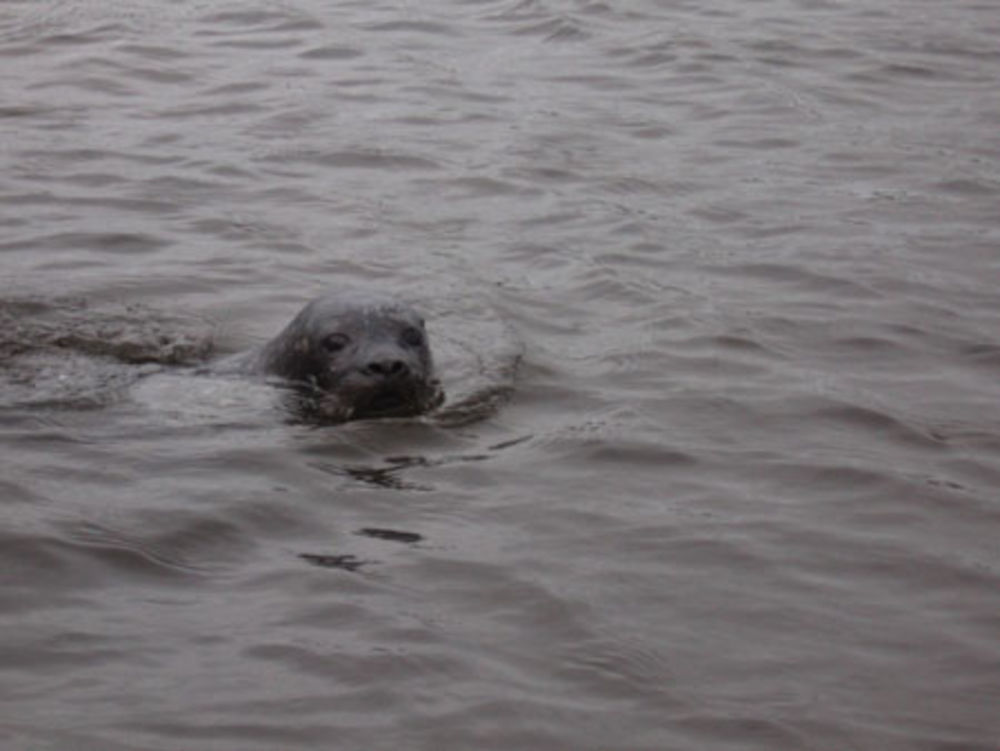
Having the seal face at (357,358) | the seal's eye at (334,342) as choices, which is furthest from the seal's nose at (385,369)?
the seal's eye at (334,342)

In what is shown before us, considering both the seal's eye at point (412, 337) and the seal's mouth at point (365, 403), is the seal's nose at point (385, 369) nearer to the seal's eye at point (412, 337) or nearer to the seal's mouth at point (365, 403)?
the seal's mouth at point (365, 403)

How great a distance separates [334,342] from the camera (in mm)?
7711

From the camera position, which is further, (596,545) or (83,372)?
(83,372)

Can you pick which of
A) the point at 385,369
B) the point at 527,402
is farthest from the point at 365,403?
the point at 527,402

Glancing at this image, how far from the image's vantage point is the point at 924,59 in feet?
46.6

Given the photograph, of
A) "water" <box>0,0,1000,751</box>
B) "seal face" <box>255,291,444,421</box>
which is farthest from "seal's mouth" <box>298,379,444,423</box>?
"water" <box>0,0,1000,751</box>

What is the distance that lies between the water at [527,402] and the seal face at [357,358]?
0.57ft

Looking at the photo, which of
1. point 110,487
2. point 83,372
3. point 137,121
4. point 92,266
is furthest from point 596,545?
point 137,121

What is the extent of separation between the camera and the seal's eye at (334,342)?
7699 millimetres

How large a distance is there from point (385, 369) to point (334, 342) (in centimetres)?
28

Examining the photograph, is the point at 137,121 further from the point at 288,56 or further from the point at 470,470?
the point at 470,470

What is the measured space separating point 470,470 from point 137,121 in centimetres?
631

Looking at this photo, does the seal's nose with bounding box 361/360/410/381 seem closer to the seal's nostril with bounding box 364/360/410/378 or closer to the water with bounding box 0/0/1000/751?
the seal's nostril with bounding box 364/360/410/378

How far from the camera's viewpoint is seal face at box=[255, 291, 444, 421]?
24.9 feet
